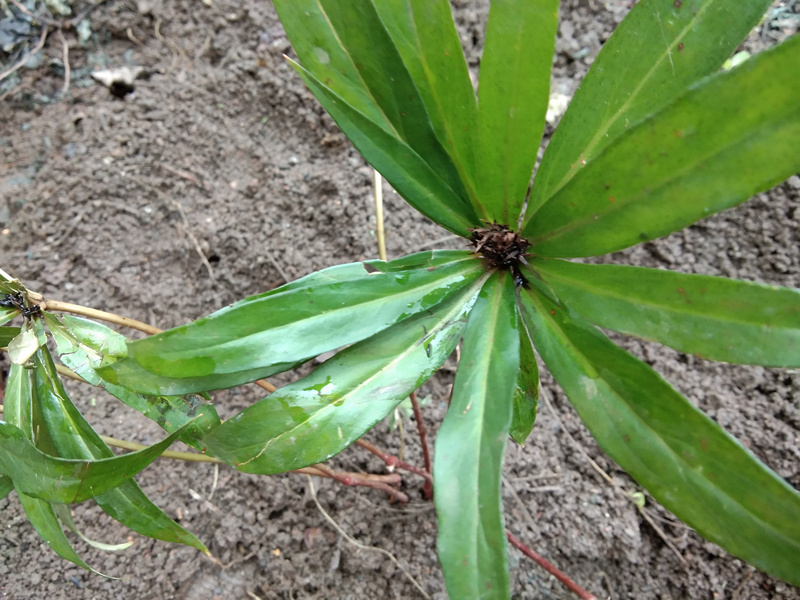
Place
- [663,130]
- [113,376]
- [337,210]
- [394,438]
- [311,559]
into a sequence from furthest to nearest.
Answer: [337,210]
[394,438]
[311,559]
[113,376]
[663,130]

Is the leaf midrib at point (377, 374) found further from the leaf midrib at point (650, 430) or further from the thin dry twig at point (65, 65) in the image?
the thin dry twig at point (65, 65)

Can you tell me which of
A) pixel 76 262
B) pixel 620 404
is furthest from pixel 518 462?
pixel 76 262

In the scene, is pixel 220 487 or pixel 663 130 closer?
pixel 663 130

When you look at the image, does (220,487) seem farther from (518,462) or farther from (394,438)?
(518,462)

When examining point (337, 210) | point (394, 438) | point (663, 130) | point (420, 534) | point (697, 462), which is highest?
point (337, 210)

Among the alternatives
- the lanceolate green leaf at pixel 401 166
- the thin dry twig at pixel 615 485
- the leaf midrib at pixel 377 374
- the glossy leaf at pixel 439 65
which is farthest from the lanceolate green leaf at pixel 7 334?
the thin dry twig at pixel 615 485

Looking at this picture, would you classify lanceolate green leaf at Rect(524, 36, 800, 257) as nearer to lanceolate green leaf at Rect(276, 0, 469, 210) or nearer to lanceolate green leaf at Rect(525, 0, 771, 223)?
lanceolate green leaf at Rect(525, 0, 771, 223)
